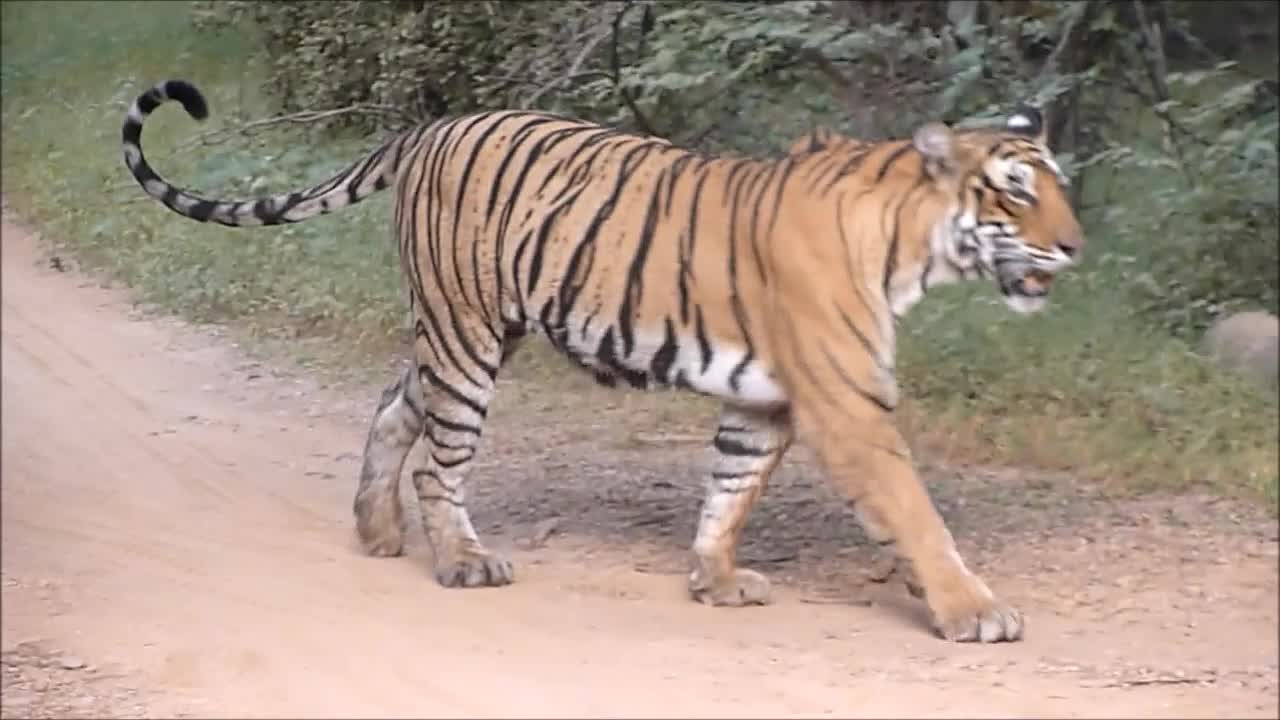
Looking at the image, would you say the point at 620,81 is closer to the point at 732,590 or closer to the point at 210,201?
the point at 210,201

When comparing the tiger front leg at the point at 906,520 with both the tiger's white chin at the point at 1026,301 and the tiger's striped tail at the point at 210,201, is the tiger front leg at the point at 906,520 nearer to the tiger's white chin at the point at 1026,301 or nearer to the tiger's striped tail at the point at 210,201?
the tiger's white chin at the point at 1026,301

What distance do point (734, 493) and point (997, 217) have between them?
111 cm

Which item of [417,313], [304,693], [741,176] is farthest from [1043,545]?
[304,693]

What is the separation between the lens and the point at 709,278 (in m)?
5.42

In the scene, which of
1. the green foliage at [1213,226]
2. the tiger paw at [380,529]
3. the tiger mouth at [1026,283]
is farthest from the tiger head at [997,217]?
the green foliage at [1213,226]

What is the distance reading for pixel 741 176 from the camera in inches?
220

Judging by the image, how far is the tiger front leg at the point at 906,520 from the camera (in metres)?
4.96

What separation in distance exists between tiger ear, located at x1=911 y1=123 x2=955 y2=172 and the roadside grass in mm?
1872

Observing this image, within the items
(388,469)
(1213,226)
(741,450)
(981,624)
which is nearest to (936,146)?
(741,450)

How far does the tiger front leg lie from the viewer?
4961 mm

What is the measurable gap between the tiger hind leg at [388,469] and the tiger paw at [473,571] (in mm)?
355

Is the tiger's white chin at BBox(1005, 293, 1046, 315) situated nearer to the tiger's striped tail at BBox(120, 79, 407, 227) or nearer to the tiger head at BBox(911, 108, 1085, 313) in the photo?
the tiger head at BBox(911, 108, 1085, 313)

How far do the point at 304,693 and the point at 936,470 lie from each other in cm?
306

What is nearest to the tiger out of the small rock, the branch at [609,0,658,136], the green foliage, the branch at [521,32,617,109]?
the small rock
